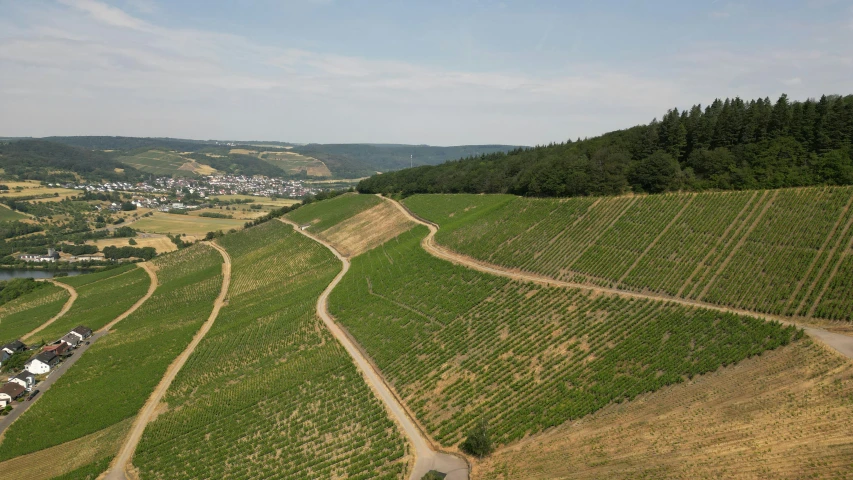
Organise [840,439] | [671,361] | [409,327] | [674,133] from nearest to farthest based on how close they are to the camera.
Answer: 1. [840,439]
2. [671,361]
3. [409,327]
4. [674,133]

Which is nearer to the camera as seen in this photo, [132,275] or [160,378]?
[160,378]

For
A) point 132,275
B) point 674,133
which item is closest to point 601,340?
point 674,133

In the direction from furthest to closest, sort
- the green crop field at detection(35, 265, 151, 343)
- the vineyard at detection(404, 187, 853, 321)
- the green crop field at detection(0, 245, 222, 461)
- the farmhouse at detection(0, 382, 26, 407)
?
the green crop field at detection(35, 265, 151, 343)
the farmhouse at detection(0, 382, 26, 407)
the green crop field at detection(0, 245, 222, 461)
the vineyard at detection(404, 187, 853, 321)

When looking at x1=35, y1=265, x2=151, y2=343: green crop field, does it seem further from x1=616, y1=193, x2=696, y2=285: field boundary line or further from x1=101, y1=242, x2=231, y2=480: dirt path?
x1=616, y1=193, x2=696, y2=285: field boundary line

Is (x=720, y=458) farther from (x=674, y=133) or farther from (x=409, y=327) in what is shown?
(x=674, y=133)

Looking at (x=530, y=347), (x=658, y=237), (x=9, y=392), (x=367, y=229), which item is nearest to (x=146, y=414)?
A: (x=9, y=392)

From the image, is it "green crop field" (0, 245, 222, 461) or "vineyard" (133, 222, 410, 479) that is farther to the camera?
"green crop field" (0, 245, 222, 461)

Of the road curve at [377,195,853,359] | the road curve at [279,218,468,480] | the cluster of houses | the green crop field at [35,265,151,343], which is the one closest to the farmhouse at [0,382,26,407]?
the cluster of houses

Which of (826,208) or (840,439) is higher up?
(826,208)
